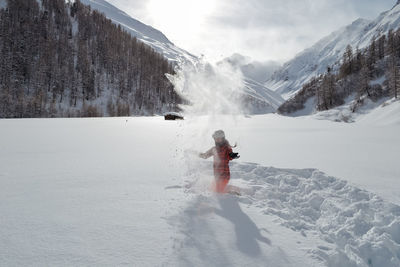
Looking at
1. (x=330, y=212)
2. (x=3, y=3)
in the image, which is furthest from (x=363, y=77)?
(x=3, y=3)

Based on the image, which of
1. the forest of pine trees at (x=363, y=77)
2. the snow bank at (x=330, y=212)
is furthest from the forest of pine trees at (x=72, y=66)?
the snow bank at (x=330, y=212)

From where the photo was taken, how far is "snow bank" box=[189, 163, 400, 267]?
294 centimetres

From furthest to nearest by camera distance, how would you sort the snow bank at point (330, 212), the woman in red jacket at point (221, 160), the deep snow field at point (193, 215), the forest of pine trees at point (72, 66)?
the forest of pine trees at point (72, 66) → the woman in red jacket at point (221, 160) → the snow bank at point (330, 212) → the deep snow field at point (193, 215)

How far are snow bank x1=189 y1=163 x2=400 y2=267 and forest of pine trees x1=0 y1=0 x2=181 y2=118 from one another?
205ft

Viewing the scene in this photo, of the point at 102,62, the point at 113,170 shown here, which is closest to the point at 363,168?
the point at 113,170

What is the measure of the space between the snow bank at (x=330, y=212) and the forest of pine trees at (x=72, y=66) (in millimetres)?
62615

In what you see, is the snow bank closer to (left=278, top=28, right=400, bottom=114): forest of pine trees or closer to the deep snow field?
the deep snow field

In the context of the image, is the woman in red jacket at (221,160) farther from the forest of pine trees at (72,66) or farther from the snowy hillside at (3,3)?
the snowy hillside at (3,3)

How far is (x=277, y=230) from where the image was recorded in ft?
11.3

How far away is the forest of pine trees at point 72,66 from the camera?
66.8 meters

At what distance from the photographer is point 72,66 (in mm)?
81750

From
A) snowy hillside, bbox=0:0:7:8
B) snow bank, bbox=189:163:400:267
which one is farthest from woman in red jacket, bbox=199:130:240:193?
snowy hillside, bbox=0:0:7:8

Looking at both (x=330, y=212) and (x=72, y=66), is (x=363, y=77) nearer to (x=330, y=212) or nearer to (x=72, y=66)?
(x=330, y=212)

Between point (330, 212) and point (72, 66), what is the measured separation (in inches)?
3725
